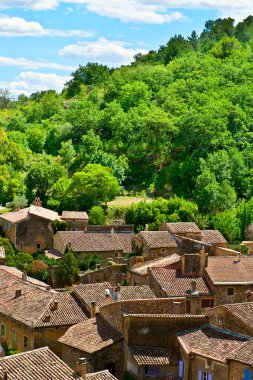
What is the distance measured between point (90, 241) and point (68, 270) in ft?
24.4

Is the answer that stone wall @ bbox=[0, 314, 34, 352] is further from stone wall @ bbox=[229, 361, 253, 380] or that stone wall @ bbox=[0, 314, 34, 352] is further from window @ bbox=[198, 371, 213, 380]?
stone wall @ bbox=[229, 361, 253, 380]

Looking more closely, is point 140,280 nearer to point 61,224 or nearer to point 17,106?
point 61,224

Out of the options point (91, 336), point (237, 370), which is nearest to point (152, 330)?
point (91, 336)

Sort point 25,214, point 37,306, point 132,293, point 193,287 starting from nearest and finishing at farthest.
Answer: point 37,306 → point 132,293 → point 193,287 → point 25,214

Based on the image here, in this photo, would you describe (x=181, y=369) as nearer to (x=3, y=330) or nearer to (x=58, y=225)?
(x=3, y=330)

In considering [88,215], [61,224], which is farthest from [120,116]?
[61,224]

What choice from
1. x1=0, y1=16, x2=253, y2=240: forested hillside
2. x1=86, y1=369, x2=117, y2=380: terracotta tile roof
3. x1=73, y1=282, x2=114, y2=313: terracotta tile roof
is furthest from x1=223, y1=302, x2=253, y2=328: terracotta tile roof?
x1=0, y1=16, x2=253, y2=240: forested hillside

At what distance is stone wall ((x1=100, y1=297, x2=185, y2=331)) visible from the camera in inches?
1378

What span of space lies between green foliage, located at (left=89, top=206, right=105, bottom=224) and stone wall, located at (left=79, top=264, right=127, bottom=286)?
56.2 feet

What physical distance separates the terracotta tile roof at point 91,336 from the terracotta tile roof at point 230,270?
9333 mm

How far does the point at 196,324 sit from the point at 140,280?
1214 centimetres

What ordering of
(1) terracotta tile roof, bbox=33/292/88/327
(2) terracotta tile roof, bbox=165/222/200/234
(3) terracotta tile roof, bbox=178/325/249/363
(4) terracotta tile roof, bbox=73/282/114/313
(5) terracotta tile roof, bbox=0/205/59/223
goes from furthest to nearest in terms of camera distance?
(5) terracotta tile roof, bbox=0/205/59/223 → (2) terracotta tile roof, bbox=165/222/200/234 → (4) terracotta tile roof, bbox=73/282/114/313 → (1) terracotta tile roof, bbox=33/292/88/327 → (3) terracotta tile roof, bbox=178/325/249/363

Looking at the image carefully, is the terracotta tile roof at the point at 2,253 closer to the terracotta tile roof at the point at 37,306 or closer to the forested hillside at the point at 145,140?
the terracotta tile roof at the point at 37,306

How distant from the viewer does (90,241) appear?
197ft
